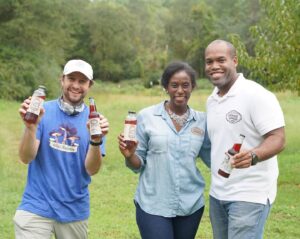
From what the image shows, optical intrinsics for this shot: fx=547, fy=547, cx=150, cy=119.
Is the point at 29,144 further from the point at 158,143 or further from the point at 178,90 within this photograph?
the point at 178,90

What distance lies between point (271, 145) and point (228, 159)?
0.30 m

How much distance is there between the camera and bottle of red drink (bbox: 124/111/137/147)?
4016mm

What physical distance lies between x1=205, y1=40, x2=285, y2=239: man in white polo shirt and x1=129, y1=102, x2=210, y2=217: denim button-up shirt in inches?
9.1

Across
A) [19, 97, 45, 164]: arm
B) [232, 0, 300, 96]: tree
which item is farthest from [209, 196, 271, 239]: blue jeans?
[232, 0, 300, 96]: tree

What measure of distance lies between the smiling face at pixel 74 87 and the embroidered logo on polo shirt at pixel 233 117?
1154 millimetres

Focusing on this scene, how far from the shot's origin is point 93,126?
4062 millimetres

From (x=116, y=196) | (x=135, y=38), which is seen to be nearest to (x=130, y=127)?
(x=116, y=196)

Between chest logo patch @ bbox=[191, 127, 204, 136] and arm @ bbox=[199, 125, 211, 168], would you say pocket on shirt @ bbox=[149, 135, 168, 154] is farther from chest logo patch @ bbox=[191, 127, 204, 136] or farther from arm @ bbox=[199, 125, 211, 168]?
arm @ bbox=[199, 125, 211, 168]

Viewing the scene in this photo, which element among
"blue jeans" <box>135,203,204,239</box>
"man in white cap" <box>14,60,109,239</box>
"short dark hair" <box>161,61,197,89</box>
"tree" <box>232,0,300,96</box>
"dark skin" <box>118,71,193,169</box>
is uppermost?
"tree" <box>232,0,300,96</box>

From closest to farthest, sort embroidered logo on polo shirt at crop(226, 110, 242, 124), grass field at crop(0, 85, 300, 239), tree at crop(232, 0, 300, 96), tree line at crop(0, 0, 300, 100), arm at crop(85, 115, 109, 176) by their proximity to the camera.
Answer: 1. embroidered logo on polo shirt at crop(226, 110, 242, 124)
2. arm at crop(85, 115, 109, 176)
3. grass field at crop(0, 85, 300, 239)
4. tree at crop(232, 0, 300, 96)
5. tree line at crop(0, 0, 300, 100)

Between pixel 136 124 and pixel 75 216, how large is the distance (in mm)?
883

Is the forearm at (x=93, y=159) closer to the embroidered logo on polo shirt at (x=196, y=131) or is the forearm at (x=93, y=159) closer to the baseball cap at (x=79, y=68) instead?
the baseball cap at (x=79, y=68)

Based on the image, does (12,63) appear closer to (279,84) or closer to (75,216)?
(279,84)

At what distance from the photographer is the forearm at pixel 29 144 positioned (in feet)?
13.3
